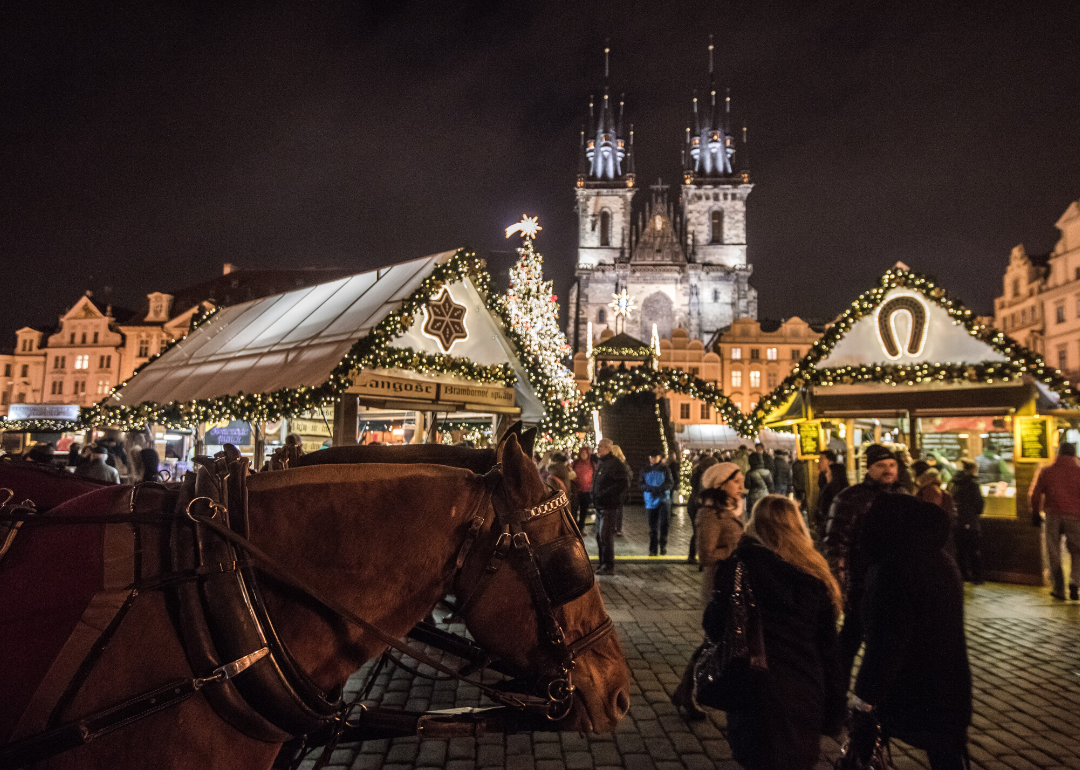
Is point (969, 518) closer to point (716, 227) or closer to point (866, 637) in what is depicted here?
point (866, 637)

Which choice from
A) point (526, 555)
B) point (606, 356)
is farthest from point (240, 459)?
point (606, 356)

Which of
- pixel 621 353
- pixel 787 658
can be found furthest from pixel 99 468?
pixel 621 353

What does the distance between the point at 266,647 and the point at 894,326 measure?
10368 millimetres

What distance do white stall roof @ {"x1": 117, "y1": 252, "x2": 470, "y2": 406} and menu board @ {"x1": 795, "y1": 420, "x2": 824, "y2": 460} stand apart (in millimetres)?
7900

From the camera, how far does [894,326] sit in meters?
9.62

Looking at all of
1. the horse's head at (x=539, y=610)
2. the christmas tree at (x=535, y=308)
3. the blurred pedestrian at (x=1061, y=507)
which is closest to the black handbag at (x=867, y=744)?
the horse's head at (x=539, y=610)

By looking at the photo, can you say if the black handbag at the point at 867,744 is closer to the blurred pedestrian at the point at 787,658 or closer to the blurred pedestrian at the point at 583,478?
the blurred pedestrian at the point at 787,658

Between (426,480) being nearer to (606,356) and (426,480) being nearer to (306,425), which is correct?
(306,425)

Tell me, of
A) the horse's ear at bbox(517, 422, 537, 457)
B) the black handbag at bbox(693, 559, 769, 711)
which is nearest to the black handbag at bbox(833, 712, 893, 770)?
the black handbag at bbox(693, 559, 769, 711)

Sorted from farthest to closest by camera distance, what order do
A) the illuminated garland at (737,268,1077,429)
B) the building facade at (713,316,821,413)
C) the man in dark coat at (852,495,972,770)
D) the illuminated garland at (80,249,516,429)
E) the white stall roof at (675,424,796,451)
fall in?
the building facade at (713,316,821,413) → the white stall roof at (675,424,796,451) → the illuminated garland at (737,268,1077,429) → the illuminated garland at (80,249,516,429) → the man in dark coat at (852,495,972,770)

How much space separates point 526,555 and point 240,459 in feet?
2.73

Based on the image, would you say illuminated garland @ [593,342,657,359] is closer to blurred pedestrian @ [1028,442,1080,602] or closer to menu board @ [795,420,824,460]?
menu board @ [795,420,824,460]

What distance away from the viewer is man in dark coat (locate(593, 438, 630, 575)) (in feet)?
29.3

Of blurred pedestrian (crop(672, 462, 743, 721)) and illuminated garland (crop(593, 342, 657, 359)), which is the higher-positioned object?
illuminated garland (crop(593, 342, 657, 359))
